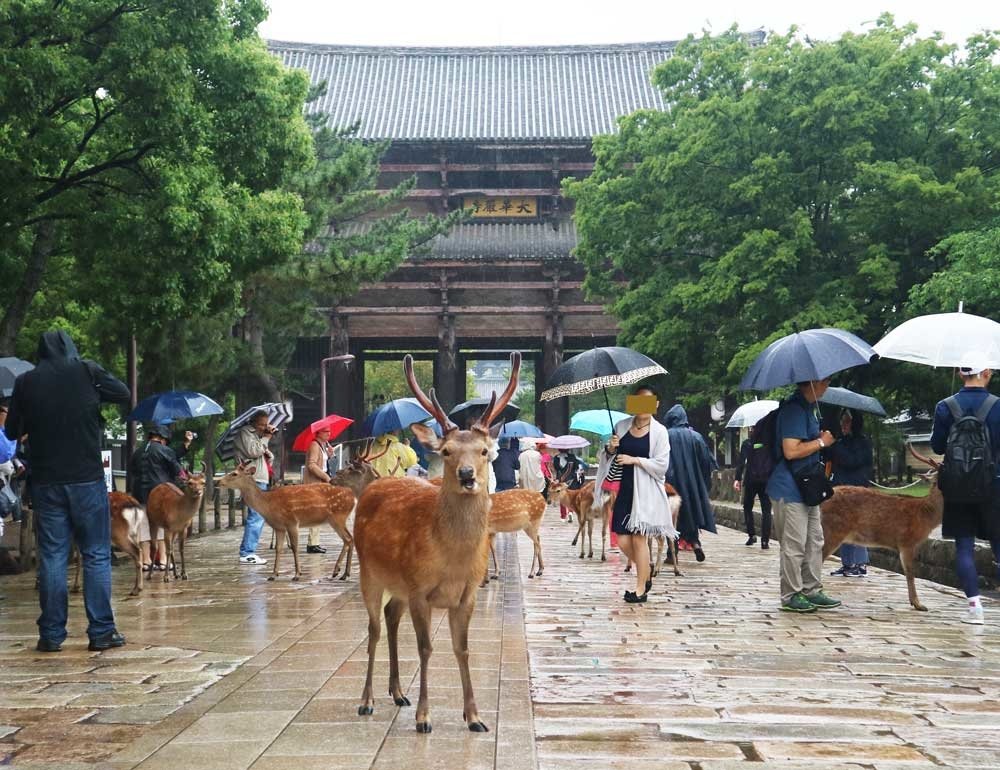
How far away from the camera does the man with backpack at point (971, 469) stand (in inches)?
334

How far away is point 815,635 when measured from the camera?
793cm

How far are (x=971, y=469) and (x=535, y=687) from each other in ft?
13.1

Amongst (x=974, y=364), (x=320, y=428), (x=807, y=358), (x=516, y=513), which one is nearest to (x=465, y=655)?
(x=807, y=358)

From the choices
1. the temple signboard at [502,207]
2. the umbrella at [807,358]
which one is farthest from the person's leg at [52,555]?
the temple signboard at [502,207]

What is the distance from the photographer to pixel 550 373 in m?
34.4

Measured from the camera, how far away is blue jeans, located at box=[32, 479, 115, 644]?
7297 mm

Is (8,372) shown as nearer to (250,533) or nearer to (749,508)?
(250,533)

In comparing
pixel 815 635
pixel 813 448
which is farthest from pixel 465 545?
pixel 813 448

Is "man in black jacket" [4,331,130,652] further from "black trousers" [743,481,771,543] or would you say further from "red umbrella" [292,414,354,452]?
"black trousers" [743,481,771,543]

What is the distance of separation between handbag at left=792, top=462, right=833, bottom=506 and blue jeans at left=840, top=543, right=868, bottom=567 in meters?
3.28

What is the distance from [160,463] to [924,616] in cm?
776

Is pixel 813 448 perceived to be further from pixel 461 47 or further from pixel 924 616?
pixel 461 47

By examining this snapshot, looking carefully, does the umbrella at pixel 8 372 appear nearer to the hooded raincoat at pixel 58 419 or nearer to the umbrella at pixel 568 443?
the hooded raincoat at pixel 58 419

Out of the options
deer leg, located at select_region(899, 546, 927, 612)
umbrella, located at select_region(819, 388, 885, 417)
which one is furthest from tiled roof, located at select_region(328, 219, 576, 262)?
deer leg, located at select_region(899, 546, 927, 612)
